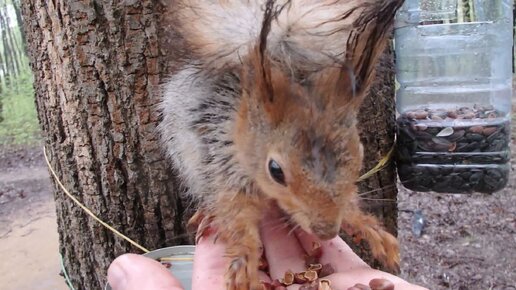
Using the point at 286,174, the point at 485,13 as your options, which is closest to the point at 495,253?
the point at 485,13

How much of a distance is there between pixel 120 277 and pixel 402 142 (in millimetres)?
966

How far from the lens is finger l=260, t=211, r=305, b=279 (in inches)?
57.0

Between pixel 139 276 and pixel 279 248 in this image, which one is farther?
pixel 279 248

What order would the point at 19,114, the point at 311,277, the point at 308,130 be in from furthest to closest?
the point at 19,114 < the point at 311,277 < the point at 308,130

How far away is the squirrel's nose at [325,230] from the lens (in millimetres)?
1146

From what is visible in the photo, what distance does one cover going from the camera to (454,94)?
83.1 inches

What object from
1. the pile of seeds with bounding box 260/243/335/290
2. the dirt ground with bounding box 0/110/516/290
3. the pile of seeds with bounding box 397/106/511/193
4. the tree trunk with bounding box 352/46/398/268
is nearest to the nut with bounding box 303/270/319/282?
A: the pile of seeds with bounding box 260/243/335/290

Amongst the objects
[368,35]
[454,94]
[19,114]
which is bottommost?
[19,114]

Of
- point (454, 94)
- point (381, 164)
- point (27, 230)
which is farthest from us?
point (27, 230)

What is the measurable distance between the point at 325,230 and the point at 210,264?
311 mm

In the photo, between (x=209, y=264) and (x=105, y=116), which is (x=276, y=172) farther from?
(x=105, y=116)

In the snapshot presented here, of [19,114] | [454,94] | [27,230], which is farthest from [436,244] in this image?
[19,114]

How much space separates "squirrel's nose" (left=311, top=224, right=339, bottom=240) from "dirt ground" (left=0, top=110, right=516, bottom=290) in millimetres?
2257

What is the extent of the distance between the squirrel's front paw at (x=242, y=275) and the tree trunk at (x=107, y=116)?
38cm
